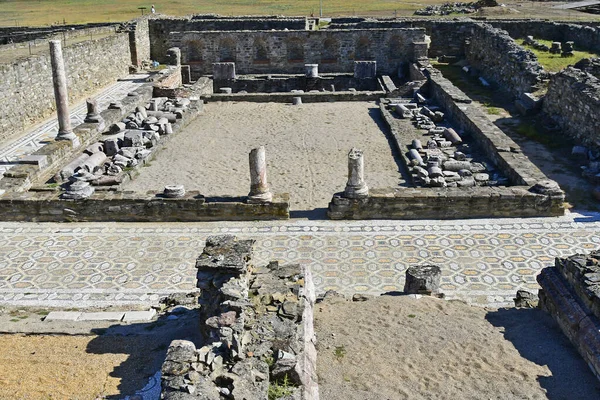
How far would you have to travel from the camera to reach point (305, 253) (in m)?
11.1

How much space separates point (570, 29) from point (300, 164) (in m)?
19.2

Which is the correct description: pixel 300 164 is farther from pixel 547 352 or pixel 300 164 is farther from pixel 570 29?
pixel 570 29

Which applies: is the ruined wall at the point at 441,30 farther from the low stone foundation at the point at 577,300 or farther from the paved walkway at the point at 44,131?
the low stone foundation at the point at 577,300

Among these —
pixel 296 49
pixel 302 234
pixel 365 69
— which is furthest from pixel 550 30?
pixel 302 234

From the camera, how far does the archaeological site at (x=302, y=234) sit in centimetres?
692

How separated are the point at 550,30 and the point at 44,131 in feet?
→ 75.7

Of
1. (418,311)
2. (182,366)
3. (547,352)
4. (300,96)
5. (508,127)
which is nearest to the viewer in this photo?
(182,366)

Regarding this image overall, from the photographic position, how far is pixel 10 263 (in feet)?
35.4

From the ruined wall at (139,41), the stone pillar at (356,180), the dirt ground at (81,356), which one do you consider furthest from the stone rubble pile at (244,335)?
the ruined wall at (139,41)

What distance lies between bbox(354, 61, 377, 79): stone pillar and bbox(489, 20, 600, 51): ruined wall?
9048 mm

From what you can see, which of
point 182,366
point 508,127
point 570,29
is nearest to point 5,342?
point 182,366

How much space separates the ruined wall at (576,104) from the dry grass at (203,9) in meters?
23.1

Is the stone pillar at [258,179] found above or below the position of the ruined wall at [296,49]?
below

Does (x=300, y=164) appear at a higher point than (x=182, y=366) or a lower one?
lower
